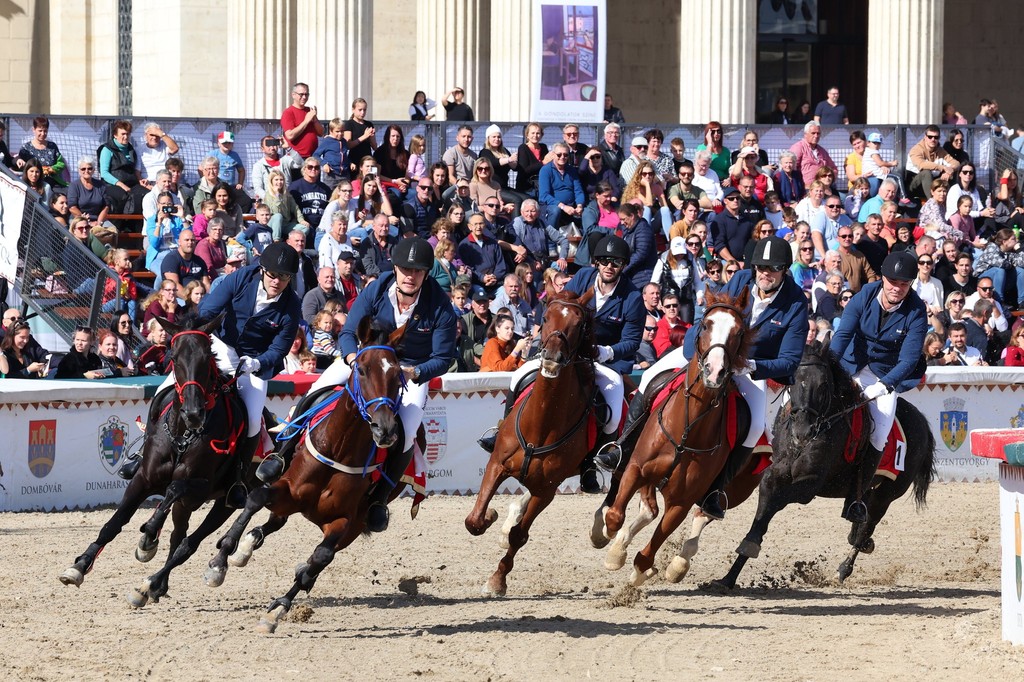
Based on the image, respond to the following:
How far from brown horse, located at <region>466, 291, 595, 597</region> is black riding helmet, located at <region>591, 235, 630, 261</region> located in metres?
0.78

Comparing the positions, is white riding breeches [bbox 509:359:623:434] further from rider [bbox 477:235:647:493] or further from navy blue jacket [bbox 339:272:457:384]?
navy blue jacket [bbox 339:272:457:384]

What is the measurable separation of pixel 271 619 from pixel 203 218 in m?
9.92

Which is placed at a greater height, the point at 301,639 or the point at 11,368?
the point at 11,368

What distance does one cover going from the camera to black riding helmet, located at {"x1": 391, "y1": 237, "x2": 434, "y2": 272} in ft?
37.1

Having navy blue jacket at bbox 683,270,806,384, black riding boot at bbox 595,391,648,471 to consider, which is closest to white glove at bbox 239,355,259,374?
black riding boot at bbox 595,391,648,471

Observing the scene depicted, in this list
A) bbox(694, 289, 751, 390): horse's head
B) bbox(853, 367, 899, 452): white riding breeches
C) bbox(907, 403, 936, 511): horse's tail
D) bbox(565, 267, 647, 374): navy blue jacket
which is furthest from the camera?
bbox(907, 403, 936, 511): horse's tail

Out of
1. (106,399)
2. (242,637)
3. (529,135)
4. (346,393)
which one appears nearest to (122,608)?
(242,637)

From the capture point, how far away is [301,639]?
10.5 metres

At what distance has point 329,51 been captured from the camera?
84.9 ft

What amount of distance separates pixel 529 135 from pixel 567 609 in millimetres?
12045

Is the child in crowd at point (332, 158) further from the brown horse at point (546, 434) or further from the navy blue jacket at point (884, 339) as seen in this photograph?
the brown horse at point (546, 434)

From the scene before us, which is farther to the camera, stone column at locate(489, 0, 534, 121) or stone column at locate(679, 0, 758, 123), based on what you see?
stone column at locate(489, 0, 534, 121)

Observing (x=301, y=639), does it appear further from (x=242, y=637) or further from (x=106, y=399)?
(x=106, y=399)

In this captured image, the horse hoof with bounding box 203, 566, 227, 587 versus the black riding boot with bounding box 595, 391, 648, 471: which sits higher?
the black riding boot with bounding box 595, 391, 648, 471
